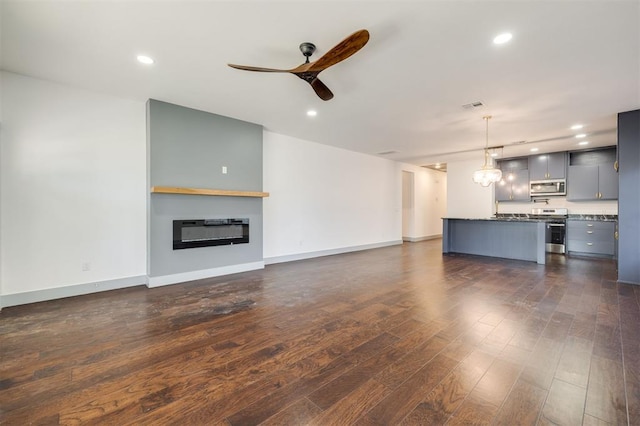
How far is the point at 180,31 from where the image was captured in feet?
8.00

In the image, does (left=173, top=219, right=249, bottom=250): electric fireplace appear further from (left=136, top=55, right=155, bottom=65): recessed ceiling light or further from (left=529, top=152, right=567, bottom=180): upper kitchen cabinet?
(left=529, top=152, right=567, bottom=180): upper kitchen cabinet

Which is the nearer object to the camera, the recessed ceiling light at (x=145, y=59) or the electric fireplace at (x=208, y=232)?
the recessed ceiling light at (x=145, y=59)

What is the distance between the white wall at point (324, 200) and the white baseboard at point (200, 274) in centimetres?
60

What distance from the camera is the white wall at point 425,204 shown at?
9.65m

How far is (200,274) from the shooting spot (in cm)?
448

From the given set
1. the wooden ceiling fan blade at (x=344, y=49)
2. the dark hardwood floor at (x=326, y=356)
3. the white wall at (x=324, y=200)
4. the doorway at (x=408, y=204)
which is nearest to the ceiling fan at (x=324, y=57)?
the wooden ceiling fan blade at (x=344, y=49)

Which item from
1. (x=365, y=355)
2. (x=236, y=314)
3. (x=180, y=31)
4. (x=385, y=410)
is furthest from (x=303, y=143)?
(x=385, y=410)

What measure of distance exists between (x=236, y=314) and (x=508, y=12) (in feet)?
12.3

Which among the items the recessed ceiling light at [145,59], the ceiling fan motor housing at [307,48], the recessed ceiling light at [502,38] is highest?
the recessed ceiling light at [145,59]

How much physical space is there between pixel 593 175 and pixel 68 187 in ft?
34.8

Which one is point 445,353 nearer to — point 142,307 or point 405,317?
point 405,317

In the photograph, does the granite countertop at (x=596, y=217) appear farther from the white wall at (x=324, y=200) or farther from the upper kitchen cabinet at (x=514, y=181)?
the white wall at (x=324, y=200)

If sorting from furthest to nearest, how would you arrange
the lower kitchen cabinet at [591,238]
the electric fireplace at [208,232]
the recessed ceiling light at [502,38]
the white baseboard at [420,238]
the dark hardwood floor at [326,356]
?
1. the white baseboard at [420,238]
2. the lower kitchen cabinet at [591,238]
3. the electric fireplace at [208,232]
4. the recessed ceiling light at [502,38]
5. the dark hardwood floor at [326,356]

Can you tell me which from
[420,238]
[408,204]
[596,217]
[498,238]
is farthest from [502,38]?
[420,238]
